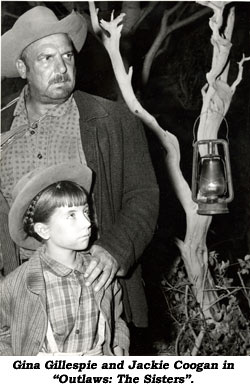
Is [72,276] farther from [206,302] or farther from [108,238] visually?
[206,302]

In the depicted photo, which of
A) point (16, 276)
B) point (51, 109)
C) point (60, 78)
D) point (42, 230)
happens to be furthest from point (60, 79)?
point (16, 276)

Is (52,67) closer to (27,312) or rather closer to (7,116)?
(7,116)

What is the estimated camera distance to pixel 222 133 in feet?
14.2

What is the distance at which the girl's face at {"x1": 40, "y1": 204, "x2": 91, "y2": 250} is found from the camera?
1.64 m

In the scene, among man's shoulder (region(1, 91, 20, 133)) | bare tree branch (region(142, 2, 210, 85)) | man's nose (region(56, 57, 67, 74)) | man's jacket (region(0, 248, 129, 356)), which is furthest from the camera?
bare tree branch (region(142, 2, 210, 85))

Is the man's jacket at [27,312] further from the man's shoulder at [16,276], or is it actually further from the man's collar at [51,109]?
the man's collar at [51,109]

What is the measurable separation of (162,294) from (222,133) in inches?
57.8

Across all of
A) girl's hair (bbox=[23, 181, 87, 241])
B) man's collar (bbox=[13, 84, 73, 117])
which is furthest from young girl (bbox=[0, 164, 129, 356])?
man's collar (bbox=[13, 84, 73, 117])

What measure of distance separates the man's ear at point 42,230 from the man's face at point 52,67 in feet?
1.57

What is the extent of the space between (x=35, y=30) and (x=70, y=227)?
0.72 metres

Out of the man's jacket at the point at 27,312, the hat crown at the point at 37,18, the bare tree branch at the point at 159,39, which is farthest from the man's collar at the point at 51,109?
the bare tree branch at the point at 159,39

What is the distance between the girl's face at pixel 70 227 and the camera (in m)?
1.64

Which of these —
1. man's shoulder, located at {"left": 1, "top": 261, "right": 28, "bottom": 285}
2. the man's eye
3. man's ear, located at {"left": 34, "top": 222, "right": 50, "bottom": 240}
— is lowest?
man's shoulder, located at {"left": 1, "top": 261, "right": 28, "bottom": 285}

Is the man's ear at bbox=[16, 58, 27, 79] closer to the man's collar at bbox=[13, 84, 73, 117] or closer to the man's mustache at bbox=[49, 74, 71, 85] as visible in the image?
the man's collar at bbox=[13, 84, 73, 117]
